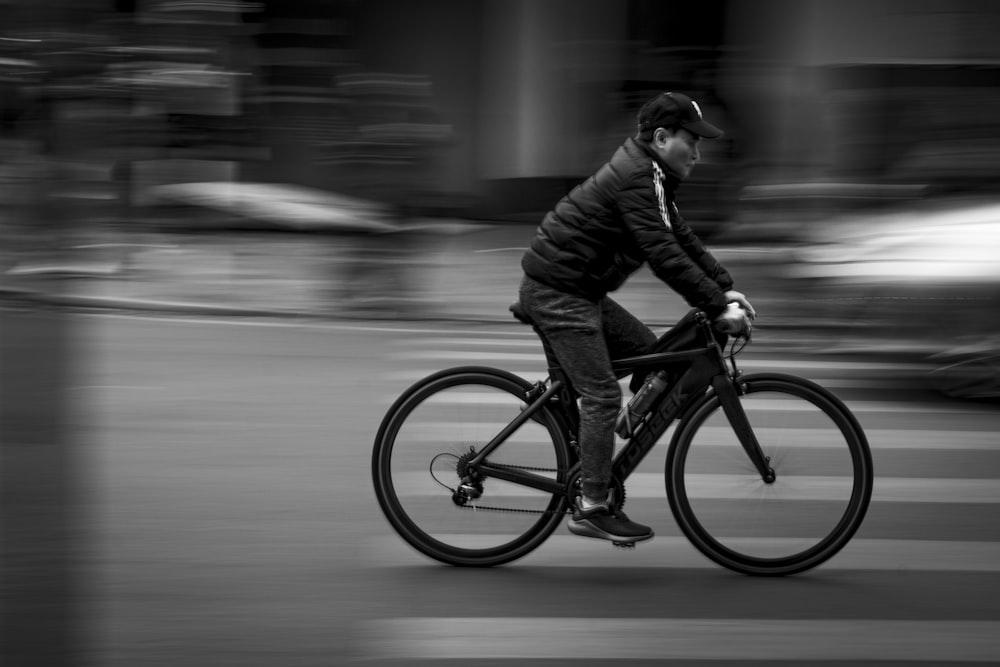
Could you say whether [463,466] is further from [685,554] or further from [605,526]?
[685,554]

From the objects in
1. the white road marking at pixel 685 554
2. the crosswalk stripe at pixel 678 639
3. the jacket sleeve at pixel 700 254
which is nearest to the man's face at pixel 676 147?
the jacket sleeve at pixel 700 254

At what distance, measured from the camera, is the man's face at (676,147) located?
4.75 metres

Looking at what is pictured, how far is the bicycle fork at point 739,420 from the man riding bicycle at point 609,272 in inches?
9.2

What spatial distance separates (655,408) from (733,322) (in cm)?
45

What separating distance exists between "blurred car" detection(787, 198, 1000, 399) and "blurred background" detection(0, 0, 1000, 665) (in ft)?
0.06

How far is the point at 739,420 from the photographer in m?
4.93

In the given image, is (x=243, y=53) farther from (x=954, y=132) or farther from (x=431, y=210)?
(x=954, y=132)

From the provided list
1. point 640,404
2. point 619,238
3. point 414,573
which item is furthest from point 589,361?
point 414,573

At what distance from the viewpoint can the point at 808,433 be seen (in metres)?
4.89

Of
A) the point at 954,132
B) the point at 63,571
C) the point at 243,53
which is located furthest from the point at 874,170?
A: the point at 63,571

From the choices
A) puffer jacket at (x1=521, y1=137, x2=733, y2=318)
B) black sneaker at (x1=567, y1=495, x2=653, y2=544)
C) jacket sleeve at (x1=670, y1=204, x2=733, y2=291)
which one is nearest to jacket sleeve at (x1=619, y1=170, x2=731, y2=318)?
puffer jacket at (x1=521, y1=137, x2=733, y2=318)

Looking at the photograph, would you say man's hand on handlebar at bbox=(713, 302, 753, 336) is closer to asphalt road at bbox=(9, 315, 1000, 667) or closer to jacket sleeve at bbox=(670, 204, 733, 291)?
jacket sleeve at bbox=(670, 204, 733, 291)

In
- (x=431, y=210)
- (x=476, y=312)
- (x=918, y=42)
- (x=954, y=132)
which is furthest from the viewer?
(x=918, y=42)

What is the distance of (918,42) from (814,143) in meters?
1.68
